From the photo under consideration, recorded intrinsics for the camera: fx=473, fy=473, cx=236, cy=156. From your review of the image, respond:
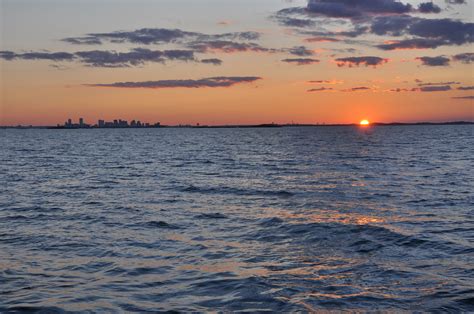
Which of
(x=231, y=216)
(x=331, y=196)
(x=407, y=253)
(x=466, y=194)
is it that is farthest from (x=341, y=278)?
(x=466, y=194)

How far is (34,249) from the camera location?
16516mm

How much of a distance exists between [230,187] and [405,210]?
1380 centimetres

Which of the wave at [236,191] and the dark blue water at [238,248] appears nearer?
the dark blue water at [238,248]

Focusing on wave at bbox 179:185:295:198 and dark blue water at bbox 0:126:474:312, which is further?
wave at bbox 179:185:295:198

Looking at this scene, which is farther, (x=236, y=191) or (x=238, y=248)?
(x=236, y=191)

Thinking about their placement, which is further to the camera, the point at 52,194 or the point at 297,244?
the point at 52,194

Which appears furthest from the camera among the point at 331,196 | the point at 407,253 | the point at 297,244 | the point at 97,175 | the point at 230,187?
the point at 97,175

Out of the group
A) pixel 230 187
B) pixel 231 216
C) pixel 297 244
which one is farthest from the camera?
pixel 230 187

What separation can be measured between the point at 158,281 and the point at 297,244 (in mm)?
6064

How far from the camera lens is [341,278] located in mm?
13164

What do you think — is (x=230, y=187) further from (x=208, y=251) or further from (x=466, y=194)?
(x=208, y=251)

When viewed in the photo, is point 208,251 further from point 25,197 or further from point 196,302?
point 25,197

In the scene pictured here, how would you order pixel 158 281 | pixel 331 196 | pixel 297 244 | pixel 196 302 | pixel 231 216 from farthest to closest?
pixel 331 196 < pixel 231 216 < pixel 297 244 < pixel 158 281 < pixel 196 302

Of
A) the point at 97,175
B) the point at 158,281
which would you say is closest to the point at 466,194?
the point at 158,281
